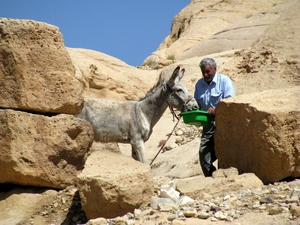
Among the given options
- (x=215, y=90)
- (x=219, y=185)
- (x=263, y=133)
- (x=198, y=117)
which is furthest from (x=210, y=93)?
(x=219, y=185)

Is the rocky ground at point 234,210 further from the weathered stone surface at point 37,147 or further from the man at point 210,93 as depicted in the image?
the weathered stone surface at point 37,147

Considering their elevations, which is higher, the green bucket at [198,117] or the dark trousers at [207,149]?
the green bucket at [198,117]

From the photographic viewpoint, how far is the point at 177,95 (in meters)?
10.9

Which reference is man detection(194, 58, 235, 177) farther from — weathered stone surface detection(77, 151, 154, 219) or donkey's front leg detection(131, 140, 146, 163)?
donkey's front leg detection(131, 140, 146, 163)

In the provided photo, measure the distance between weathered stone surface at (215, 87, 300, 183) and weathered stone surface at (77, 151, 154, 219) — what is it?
49.0 inches

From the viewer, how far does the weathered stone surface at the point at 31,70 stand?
854 cm

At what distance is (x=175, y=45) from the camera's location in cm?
3061

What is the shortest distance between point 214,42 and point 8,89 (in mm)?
18523

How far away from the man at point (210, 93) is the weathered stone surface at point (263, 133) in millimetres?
420

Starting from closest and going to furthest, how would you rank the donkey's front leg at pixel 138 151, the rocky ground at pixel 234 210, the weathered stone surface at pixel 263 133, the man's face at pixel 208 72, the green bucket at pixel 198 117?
the rocky ground at pixel 234 210, the weathered stone surface at pixel 263 133, the green bucket at pixel 198 117, the man's face at pixel 208 72, the donkey's front leg at pixel 138 151

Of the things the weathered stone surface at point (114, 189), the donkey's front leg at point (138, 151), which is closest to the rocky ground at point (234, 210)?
the weathered stone surface at point (114, 189)

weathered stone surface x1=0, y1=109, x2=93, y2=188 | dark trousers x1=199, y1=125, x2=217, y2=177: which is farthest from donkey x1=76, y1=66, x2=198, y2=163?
dark trousers x1=199, y1=125, x2=217, y2=177

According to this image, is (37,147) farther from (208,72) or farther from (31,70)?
(208,72)

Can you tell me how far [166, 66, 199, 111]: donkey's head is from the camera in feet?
35.4
